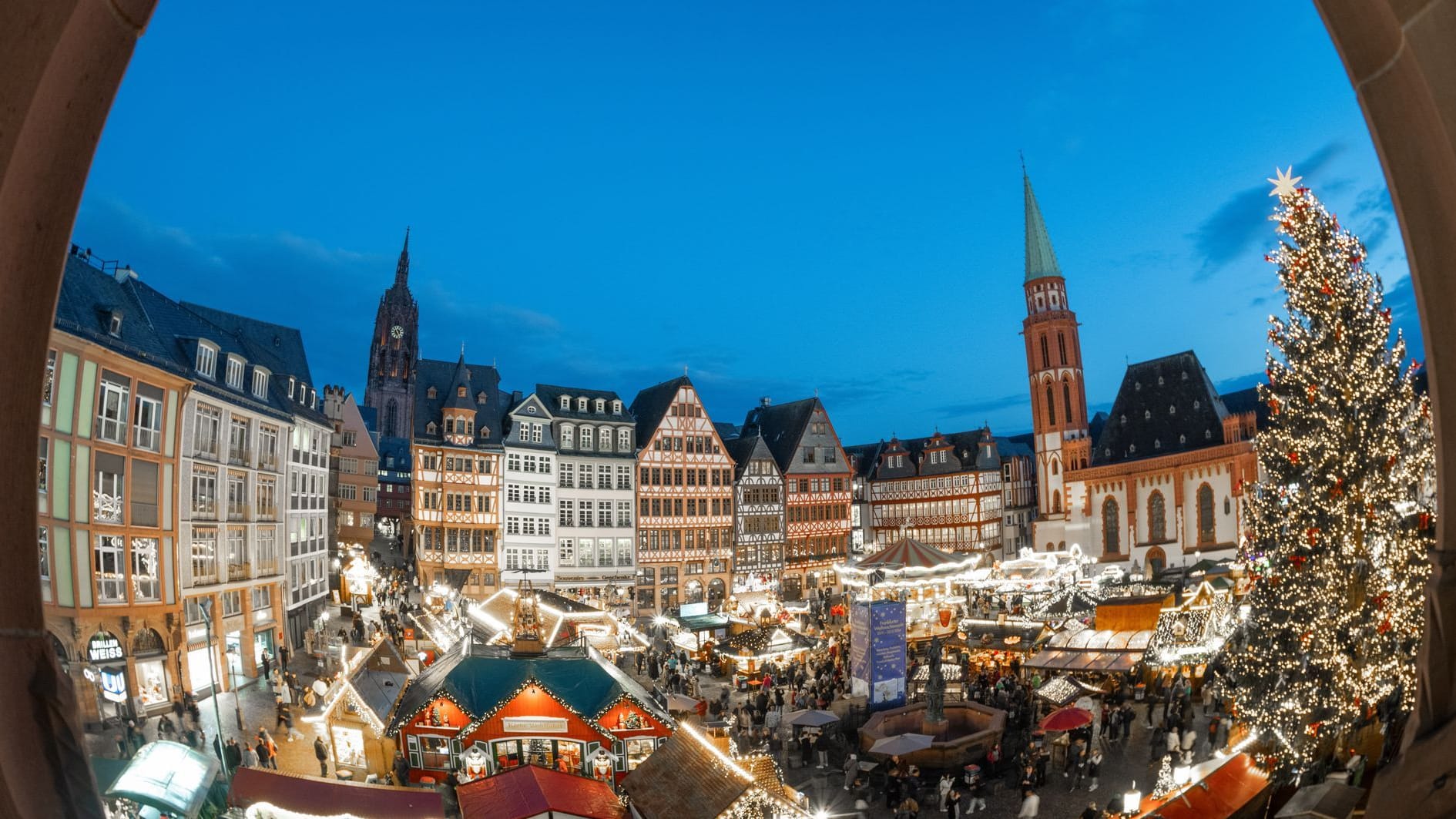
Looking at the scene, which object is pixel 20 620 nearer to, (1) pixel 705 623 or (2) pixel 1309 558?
(2) pixel 1309 558

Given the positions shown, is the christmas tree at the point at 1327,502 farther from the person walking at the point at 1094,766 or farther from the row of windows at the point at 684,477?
the row of windows at the point at 684,477

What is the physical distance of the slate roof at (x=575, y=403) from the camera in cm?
4312

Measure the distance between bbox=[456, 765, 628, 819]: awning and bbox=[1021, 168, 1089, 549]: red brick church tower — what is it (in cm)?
5419

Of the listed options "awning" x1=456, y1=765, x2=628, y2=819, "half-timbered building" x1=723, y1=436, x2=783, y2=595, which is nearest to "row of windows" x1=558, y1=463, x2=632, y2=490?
"half-timbered building" x1=723, y1=436, x2=783, y2=595

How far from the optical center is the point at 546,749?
45.5 ft

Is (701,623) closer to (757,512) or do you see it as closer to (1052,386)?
(757,512)

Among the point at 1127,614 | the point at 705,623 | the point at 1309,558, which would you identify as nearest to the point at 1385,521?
the point at 1309,558

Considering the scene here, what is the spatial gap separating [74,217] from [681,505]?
43771 mm

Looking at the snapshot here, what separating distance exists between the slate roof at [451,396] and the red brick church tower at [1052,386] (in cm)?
3927

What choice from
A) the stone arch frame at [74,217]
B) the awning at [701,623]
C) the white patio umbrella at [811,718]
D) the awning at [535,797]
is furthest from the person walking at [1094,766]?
the stone arch frame at [74,217]

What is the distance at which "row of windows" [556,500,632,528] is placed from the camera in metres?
41.7

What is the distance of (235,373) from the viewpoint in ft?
18.0

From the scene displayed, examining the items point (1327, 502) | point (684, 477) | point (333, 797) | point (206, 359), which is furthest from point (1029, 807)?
point (684, 477)

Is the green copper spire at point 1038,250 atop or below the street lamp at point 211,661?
atop
